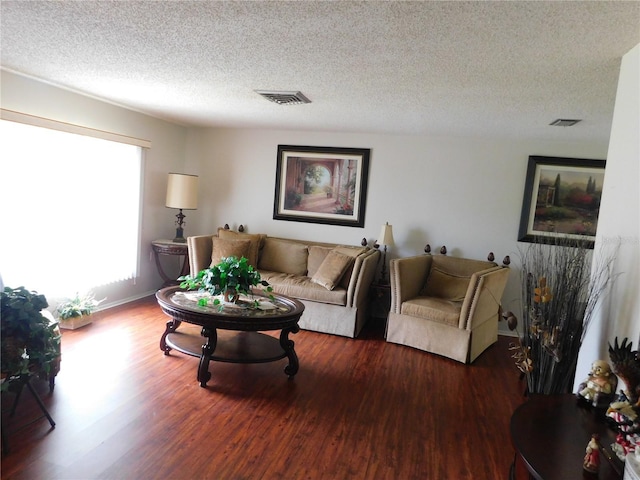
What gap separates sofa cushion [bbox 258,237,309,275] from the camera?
475 centimetres

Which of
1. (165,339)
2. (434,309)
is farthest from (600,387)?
(165,339)

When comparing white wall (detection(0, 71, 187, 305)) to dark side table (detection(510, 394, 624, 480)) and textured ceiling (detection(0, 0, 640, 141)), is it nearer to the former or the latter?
textured ceiling (detection(0, 0, 640, 141))

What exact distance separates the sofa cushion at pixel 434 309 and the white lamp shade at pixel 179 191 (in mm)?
2774

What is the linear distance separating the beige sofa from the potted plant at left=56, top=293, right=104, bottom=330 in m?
1.07

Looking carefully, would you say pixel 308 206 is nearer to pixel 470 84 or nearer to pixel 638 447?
pixel 470 84

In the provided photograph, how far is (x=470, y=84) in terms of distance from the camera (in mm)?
2604

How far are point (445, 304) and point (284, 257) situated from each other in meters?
1.90

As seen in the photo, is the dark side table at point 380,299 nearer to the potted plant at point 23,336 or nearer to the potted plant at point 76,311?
the potted plant at point 76,311

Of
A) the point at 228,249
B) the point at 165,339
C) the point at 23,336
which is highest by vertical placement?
the point at 228,249

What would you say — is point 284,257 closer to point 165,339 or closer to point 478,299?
point 165,339

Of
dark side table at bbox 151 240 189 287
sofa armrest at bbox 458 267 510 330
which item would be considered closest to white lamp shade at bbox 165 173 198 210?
dark side table at bbox 151 240 189 287

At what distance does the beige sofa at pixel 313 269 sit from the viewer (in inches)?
162

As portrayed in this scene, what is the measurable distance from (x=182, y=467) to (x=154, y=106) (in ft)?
11.1

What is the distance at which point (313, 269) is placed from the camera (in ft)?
15.2
